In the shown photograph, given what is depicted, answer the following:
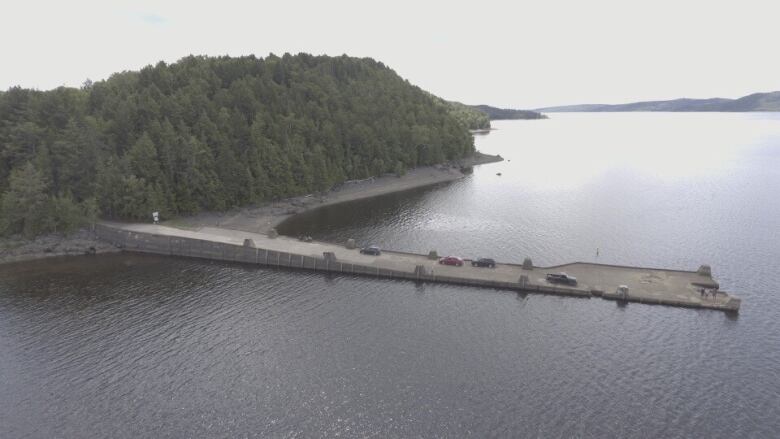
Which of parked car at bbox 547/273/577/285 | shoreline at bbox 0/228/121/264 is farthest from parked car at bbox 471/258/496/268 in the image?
shoreline at bbox 0/228/121/264

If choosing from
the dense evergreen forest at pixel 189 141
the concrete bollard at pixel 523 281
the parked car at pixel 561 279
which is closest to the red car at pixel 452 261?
the concrete bollard at pixel 523 281

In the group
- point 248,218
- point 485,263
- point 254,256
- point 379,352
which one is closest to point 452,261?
point 485,263

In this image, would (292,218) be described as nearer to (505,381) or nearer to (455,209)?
(455,209)

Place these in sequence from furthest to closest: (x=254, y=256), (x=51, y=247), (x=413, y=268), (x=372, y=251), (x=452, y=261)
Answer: (x=51, y=247), (x=254, y=256), (x=372, y=251), (x=452, y=261), (x=413, y=268)

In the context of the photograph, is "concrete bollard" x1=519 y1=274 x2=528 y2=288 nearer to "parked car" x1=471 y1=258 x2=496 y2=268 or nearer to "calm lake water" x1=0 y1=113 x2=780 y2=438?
"calm lake water" x1=0 y1=113 x2=780 y2=438

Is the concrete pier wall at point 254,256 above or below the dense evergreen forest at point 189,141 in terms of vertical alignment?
below

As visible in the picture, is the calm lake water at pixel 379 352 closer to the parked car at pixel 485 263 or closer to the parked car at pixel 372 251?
the parked car at pixel 485 263

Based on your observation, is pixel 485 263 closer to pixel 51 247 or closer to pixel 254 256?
pixel 254 256
